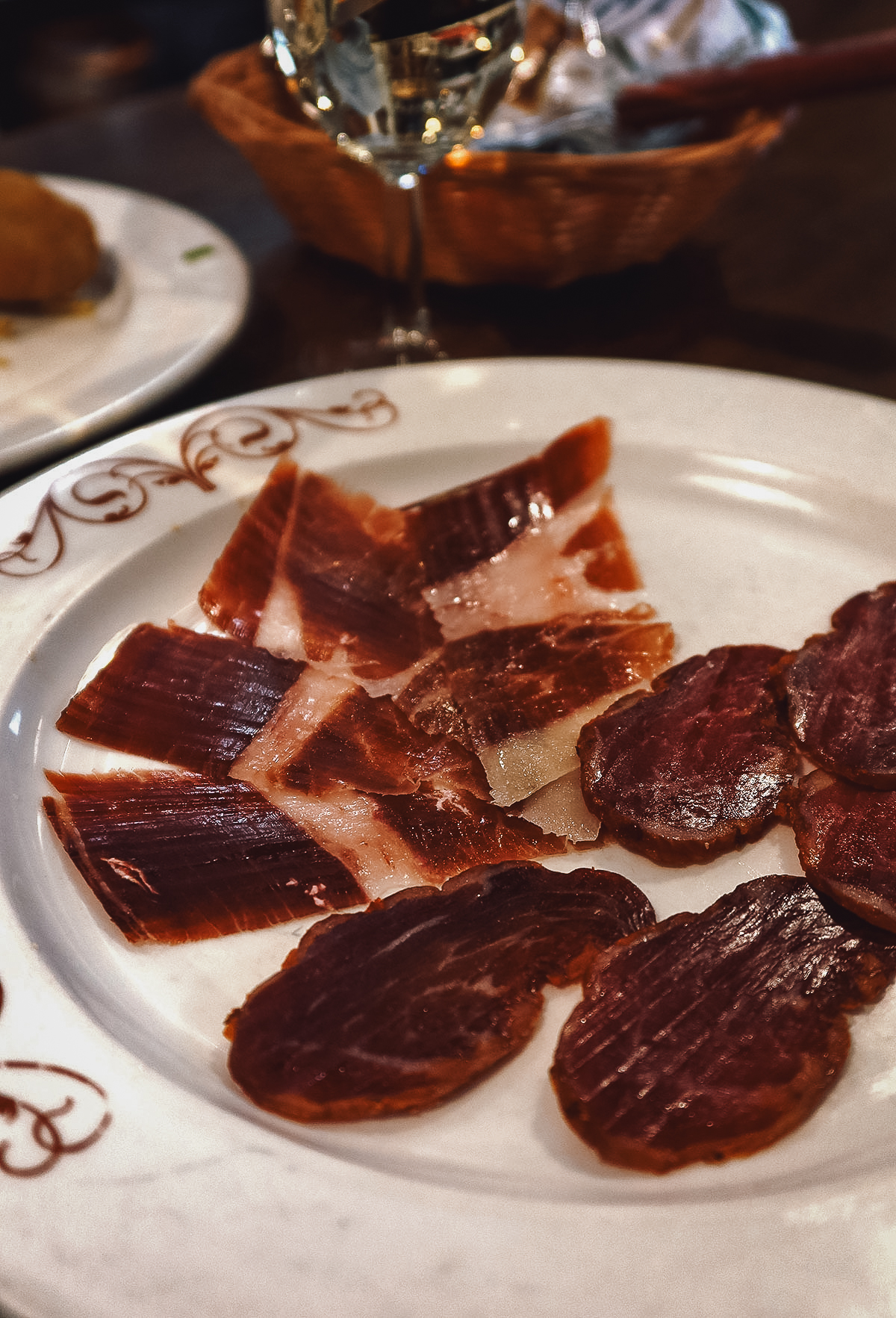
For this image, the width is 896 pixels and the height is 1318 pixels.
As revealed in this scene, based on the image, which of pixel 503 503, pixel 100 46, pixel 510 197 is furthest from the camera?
pixel 100 46

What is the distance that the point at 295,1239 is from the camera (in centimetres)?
76

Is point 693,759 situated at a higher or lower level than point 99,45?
lower

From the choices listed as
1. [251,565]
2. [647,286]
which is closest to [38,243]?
[251,565]

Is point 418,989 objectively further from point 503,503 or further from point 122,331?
point 122,331

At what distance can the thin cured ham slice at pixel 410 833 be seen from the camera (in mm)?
1091

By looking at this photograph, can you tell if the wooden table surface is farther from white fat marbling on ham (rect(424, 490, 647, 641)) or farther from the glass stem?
white fat marbling on ham (rect(424, 490, 647, 641))

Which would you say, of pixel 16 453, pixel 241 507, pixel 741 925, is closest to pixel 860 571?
pixel 741 925

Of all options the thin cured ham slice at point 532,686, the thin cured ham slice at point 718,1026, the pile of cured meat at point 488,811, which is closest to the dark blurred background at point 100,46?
the pile of cured meat at point 488,811

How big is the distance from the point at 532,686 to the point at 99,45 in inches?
210

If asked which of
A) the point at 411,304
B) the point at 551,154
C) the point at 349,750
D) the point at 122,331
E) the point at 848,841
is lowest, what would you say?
the point at 848,841

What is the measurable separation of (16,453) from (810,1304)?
1439 mm

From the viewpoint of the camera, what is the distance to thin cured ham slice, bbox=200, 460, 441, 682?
1.34m

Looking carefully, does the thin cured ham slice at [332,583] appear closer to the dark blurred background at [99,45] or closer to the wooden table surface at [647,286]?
the wooden table surface at [647,286]

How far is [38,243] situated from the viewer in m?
2.00
